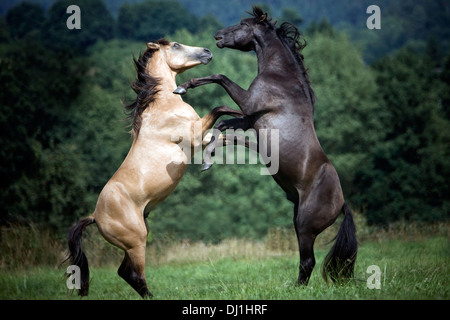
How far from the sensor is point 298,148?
5973 millimetres

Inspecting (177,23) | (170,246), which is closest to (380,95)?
(170,246)

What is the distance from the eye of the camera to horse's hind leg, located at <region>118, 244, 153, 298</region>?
20.5 feet

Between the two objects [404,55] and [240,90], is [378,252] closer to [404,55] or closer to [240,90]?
[240,90]

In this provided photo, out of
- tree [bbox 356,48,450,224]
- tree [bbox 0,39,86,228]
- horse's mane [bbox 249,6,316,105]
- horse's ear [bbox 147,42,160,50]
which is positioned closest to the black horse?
horse's mane [bbox 249,6,316,105]

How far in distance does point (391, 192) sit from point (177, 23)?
136 feet

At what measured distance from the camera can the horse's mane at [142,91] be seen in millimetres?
6514

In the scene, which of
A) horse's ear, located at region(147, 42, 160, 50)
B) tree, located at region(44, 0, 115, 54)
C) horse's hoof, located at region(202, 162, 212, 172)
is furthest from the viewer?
tree, located at region(44, 0, 115, 54)

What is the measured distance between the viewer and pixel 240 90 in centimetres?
607

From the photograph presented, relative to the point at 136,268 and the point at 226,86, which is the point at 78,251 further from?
the point at 226,86

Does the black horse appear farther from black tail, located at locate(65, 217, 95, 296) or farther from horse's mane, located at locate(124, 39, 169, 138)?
black tail, located at locate(65, 217, 95, 296)

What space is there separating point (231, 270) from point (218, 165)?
77.8 feet

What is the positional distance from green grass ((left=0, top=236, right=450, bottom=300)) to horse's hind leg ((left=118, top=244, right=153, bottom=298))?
0.25m

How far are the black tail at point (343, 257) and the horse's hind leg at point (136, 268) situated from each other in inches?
83.4

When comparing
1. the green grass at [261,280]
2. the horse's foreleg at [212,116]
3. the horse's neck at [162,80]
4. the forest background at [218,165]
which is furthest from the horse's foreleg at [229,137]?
the forest background at [218,165]
